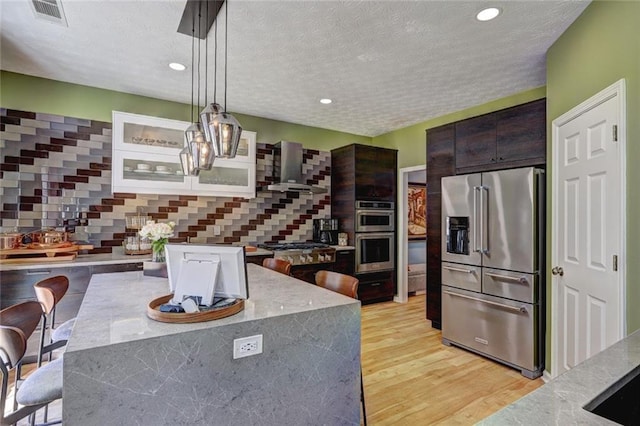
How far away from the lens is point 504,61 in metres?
3.06

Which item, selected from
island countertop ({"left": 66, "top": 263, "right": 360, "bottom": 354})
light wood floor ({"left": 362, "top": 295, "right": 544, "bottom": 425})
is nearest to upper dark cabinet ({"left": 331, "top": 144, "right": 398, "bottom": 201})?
light wood floor ({"left": 362, "top": 295, "right": 544, "bottom": 425})

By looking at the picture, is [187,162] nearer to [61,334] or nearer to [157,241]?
[157,241]

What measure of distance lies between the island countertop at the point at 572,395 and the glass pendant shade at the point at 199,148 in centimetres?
228

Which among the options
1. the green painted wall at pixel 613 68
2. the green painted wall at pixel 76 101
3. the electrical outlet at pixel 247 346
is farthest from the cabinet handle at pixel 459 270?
the green painted wall at pixel 76 101

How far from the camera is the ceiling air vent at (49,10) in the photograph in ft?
7.35

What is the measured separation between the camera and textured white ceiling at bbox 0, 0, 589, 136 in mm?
2318

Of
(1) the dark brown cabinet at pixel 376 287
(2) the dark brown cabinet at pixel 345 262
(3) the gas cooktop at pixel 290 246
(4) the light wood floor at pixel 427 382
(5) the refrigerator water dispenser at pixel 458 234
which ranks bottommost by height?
(4) the light wood floor at pixel 427 382

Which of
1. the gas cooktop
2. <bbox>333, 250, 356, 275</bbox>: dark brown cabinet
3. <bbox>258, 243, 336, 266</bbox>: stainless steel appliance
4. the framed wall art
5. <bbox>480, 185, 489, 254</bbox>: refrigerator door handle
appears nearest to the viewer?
<bbox>480, 185, 489, 254</bbox>: refrigerator door handle

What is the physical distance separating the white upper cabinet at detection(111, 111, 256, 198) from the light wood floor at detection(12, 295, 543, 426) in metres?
2.04

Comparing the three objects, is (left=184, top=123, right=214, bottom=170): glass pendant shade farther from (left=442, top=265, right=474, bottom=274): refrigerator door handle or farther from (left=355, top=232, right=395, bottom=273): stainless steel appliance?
(left=355, top=232, right=395, bottom=273): stainless steel appliance

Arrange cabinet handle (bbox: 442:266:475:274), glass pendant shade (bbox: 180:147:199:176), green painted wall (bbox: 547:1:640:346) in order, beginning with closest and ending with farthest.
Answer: green painted wall (bbox: 547:1:640:346) < glass pendant shade (bbox: 180:147:199:176) < cabinet handle (bbox: 442:266:475:274)

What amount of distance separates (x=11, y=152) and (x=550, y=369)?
17.9 ft

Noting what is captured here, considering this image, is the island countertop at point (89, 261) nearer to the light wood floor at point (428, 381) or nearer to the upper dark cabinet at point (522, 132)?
the light wood floor at point (428, 381)

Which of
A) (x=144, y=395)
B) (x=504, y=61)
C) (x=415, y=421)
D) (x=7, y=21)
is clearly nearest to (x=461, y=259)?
(x=415, y=421)
